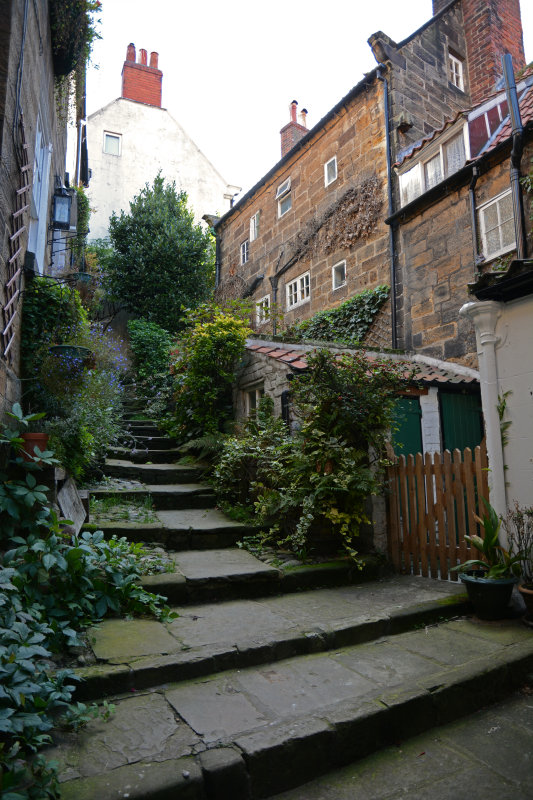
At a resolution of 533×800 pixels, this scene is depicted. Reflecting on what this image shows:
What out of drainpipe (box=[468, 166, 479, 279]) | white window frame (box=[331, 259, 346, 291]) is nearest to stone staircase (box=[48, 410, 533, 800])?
drainpipe (box=[468, 166, 479, 279])

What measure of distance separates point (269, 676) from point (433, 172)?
9676 millimetres

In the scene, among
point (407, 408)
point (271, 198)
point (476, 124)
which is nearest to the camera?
point (407, 408)

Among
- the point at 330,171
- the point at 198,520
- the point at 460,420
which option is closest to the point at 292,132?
the point at 330,171

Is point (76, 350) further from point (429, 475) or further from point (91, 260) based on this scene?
point (91, 260)

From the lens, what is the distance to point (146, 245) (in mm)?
16328

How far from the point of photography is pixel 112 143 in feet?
65.6

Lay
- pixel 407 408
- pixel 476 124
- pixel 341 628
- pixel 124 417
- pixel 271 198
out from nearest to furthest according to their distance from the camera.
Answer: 1. pixel 341 628
2. pixel 407 408
3. pixel 476 124
4. pixel 124 417
5. pixel 271 198

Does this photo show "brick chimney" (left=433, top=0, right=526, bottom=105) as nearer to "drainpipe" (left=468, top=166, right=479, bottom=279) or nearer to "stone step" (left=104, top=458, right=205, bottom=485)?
"drainpipe" (left=468, top=166, right=479, bottom=279)

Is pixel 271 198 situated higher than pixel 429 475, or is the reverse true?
pixel 271 198

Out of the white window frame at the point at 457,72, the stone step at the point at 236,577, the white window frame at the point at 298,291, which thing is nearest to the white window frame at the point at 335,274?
the white window frame at the point at 298,291

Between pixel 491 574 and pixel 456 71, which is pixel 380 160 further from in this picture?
pixel 491 574

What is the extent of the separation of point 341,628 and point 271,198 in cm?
1408

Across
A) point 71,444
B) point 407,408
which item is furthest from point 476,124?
point 71,444

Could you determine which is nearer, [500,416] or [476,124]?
[500,416]
